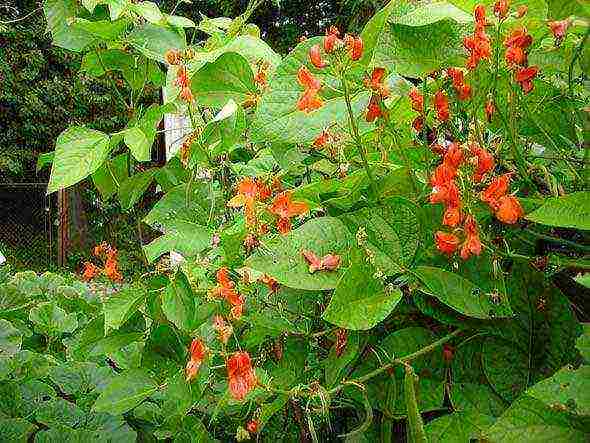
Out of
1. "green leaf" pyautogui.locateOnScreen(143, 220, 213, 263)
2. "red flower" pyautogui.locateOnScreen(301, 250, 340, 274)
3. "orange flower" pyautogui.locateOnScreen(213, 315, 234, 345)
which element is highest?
"red flower" pyautogui.locateOnScreen(301, 250, 340, 274)

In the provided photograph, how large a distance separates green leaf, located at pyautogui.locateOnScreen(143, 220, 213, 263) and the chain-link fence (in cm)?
1086

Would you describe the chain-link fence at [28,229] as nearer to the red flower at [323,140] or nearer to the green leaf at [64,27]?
the green leaf at [64,27]

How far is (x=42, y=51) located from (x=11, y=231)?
2.92 metres

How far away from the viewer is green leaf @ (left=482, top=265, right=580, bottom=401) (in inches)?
24.2

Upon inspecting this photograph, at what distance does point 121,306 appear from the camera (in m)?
0.84

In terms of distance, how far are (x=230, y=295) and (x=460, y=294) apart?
0.91ft

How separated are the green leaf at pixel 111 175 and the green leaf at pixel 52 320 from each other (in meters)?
0.82

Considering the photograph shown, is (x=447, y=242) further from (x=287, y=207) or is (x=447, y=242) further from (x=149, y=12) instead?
(x=149, y=12)

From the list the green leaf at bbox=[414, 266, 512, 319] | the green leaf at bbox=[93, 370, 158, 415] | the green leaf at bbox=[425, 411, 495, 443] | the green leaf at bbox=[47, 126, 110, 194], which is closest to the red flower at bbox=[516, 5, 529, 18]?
the green leaf at bbox=[414, 266, 512, 319]

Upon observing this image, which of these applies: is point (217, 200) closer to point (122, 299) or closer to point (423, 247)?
point (122, 299)

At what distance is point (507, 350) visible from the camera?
631 millimetres

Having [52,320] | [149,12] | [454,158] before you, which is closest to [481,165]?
[454,158]

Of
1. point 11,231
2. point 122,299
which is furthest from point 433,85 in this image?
point 11,231

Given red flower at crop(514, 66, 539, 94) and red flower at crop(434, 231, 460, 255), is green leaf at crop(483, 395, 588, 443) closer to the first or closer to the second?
red flower at crop(434, 231, 460, 255)
